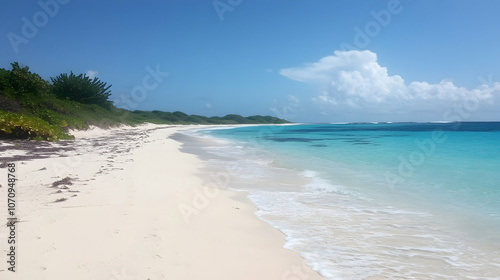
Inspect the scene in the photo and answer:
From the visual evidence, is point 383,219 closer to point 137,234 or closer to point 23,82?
point 137,234

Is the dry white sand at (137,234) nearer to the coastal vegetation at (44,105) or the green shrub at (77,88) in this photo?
the coastal vegetation at (44,105)

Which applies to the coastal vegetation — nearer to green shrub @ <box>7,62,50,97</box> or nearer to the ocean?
green shrub @ <box>7,62,50,97</box>

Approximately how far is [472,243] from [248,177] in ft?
21.9

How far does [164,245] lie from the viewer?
13.5 feet

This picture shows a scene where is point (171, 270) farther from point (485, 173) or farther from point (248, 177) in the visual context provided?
point (485, 173)

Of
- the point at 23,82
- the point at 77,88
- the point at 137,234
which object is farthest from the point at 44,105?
the point at 137,234

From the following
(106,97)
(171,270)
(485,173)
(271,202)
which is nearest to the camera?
(171,270)

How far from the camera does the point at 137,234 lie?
14.4ft

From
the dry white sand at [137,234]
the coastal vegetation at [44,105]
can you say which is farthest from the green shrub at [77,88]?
the dry white sand at [137,234]

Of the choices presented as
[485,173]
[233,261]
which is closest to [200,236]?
[233,261]

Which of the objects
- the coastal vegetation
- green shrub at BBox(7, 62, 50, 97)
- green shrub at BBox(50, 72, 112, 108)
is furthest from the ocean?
green shrub at BBox(50, 72, 112, 108)

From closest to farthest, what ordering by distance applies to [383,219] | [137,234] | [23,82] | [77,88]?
[137,234]
[383,219]
[23,82]
[77,88]

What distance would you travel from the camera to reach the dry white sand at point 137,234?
11.2ft

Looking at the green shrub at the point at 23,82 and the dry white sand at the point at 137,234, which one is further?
the green shrub at the point at 23,82
